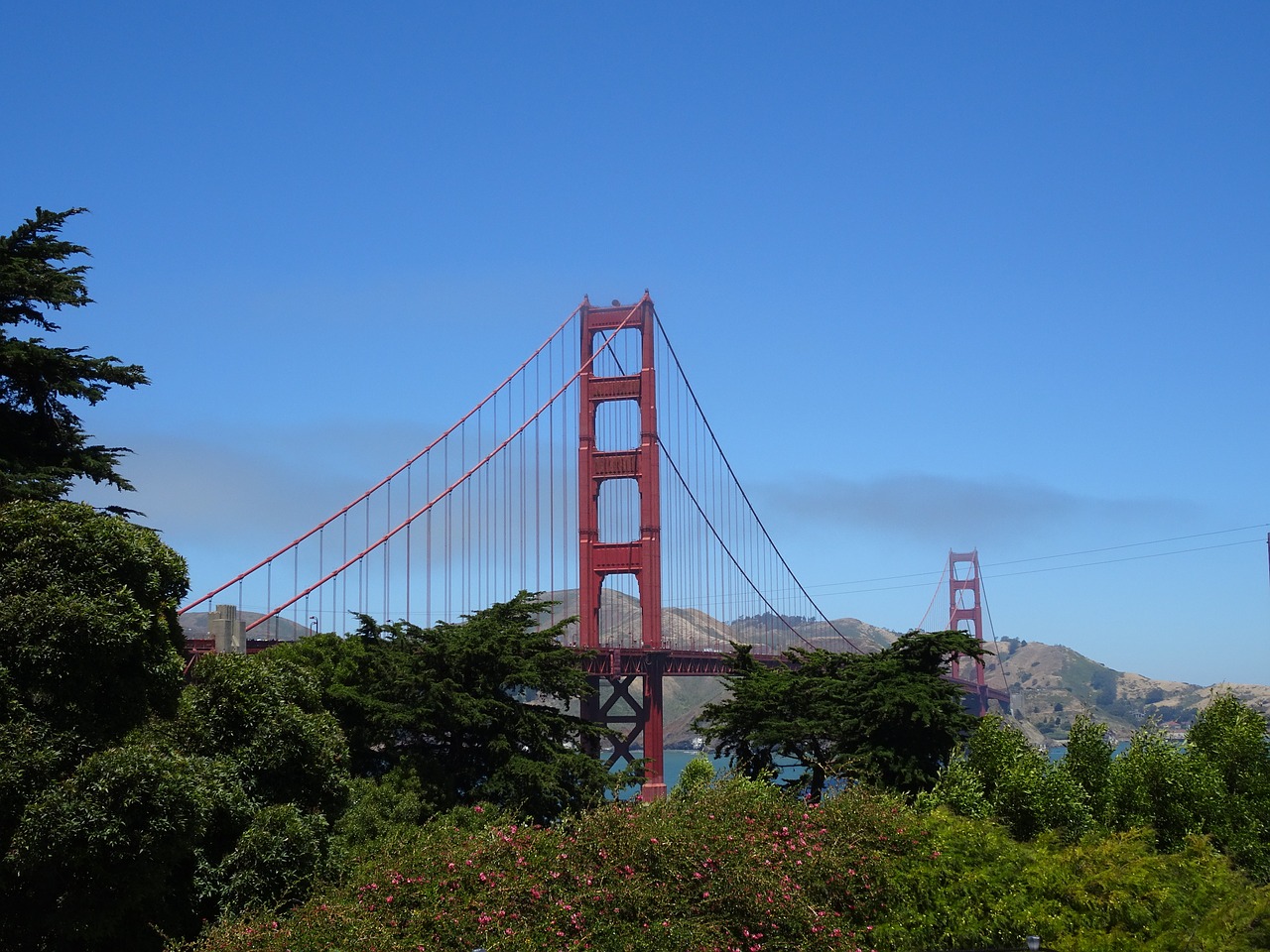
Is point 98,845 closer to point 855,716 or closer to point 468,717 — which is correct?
point 468,717

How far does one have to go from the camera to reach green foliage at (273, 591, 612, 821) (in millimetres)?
33281

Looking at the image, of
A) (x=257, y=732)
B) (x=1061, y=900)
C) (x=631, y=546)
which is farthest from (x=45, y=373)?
(x=631, y=546)

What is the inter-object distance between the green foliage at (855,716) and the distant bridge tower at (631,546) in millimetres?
24178

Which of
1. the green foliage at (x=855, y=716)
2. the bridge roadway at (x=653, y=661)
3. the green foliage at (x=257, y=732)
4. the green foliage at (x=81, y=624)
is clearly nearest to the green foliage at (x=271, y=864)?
the green foliage at (x=257, y=732)

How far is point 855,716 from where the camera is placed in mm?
35750

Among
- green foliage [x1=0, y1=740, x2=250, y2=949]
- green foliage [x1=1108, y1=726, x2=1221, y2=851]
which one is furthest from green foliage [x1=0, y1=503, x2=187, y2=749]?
green foliage [x1=1108, y1=726, x2=1221, y2=851]

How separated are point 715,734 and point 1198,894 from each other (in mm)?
18751

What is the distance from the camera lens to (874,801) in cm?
2283

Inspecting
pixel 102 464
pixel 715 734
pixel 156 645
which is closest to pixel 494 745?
pixel 715 734

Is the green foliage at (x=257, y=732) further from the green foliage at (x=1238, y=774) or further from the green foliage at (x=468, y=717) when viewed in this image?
the green foliage at (x=1238, y=774)

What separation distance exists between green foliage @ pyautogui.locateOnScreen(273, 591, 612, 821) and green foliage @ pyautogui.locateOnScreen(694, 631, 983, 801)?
4.70 metres

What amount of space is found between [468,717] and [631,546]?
3438 centimetres

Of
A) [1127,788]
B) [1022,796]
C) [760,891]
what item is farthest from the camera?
[1127,788]

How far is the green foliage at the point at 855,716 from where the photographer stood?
1328 inches
